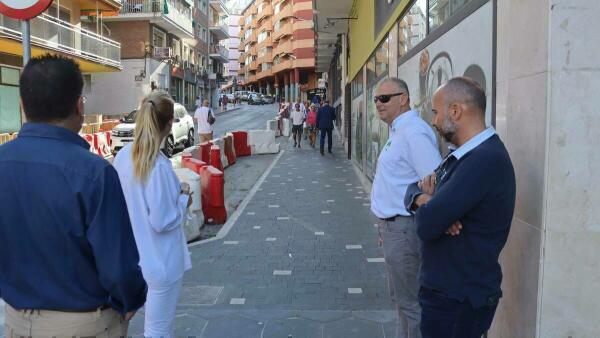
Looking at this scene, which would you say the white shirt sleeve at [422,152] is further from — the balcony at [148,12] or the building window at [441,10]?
the balcony at [148,12]

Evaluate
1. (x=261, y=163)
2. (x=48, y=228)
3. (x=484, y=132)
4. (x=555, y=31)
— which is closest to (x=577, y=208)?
(x=484, y=132)

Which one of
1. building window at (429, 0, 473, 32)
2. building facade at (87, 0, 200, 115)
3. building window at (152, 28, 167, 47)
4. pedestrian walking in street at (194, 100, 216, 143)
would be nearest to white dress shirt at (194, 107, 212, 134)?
pedestrian walking in street at (194, 100, 216, 143)

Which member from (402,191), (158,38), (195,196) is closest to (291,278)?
(402,191)

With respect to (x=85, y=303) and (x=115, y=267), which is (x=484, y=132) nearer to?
(x=115, y=267)

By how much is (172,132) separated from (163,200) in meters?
17.5

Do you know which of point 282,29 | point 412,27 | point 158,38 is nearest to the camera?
point 412,27

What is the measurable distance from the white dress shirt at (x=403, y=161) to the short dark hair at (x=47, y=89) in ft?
6.56

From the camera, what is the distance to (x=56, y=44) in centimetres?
2398

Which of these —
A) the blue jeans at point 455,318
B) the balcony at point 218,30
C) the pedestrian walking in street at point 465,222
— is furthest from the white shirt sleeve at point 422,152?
the balcony at point 218,30

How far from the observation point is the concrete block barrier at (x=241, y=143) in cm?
1962

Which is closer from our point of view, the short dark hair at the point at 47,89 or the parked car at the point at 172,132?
the short dark hair at the point at 47,89

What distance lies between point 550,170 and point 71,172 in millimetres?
2115

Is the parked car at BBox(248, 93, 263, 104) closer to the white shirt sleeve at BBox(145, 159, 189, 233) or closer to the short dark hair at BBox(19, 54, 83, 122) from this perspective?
the white shirt sleeve at BBox(145, 159, 189, 233)

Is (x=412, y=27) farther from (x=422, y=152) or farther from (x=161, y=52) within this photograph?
(x=161, y=52)
